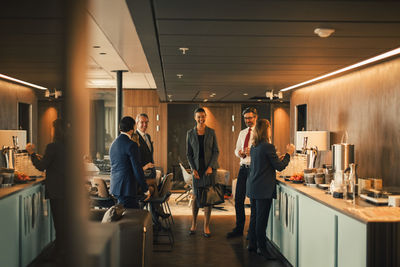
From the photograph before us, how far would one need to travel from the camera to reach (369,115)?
4.02 m

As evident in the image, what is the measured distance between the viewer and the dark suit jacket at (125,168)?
3422mm

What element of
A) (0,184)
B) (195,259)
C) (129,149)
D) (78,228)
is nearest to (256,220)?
(195,259)

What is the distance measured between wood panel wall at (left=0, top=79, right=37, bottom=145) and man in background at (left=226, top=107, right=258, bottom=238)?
4.09m

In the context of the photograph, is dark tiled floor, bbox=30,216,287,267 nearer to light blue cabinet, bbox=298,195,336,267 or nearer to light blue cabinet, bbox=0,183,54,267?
light blue cabinet, bbox=298,195,336,267

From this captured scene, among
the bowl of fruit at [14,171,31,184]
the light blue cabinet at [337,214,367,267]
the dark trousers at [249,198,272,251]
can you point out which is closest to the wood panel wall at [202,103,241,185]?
the dark trousers at [249,198,272,251]

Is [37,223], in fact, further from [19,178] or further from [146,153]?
[146,153]

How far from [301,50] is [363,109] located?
1442 millimetres

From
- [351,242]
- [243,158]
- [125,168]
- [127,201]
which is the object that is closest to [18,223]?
[351,242]

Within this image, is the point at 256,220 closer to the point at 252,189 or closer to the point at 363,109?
the point at 252,189

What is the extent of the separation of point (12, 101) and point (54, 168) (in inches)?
8.3

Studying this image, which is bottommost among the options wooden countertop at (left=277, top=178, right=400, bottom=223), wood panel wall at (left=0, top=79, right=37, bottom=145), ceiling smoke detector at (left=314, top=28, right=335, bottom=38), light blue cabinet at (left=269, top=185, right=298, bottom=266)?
light blue cabinet at (left=269, top=185, right=298, bottom=266)

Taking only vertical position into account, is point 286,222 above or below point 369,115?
below

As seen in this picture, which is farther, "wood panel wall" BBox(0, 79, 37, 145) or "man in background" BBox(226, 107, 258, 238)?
"man in background" BBox(226, 107, 258, 238)

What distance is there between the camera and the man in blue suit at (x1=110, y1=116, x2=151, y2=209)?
3424 millimetres
